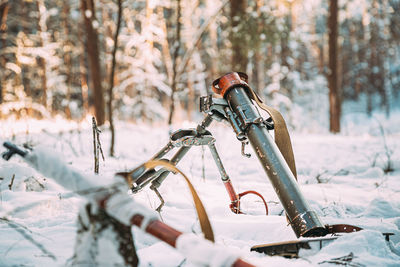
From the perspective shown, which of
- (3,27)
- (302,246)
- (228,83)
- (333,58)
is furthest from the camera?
(3,27)

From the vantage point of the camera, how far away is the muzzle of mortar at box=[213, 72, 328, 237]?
1.04 meters

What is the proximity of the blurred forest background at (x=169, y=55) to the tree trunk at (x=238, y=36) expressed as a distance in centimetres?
2

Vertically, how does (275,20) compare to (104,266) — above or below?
above

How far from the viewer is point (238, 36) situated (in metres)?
6.18

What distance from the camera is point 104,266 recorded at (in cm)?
69

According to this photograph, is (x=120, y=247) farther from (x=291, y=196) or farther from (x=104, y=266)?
(x=291, y=196)

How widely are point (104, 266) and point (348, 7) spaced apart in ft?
89.4

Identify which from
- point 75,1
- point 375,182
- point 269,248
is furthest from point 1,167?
point 75,1

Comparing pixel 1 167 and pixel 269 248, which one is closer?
pixel 269 248

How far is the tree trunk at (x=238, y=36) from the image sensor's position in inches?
241

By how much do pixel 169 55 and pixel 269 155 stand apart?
13.2m

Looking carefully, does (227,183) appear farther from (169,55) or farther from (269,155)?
(169,55)

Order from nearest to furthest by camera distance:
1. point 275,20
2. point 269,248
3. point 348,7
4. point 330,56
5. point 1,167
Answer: point 269,248 < point 1,167 < point 275,20 < point 330,56 < point 348,7

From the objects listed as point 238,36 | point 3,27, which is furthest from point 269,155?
point 3,27
